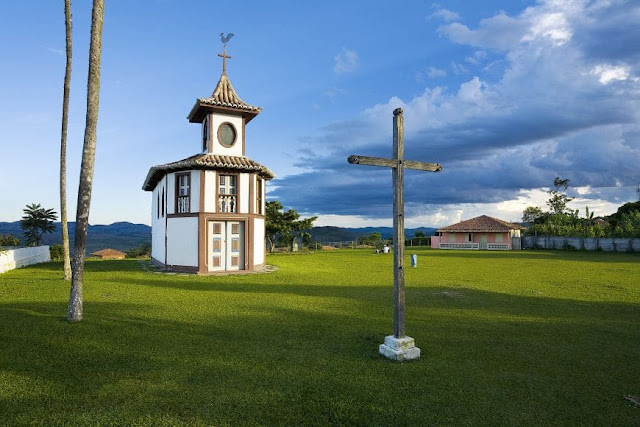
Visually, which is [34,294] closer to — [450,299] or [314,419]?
[314,419]

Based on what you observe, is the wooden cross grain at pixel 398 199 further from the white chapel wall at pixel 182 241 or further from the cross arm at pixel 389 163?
the white chapel wall at pixel 182 241

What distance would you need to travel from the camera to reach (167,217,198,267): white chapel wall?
1792 centimetres

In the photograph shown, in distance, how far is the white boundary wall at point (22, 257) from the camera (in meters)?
19.6

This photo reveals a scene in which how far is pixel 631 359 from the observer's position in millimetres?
6371

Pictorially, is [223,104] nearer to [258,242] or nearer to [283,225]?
[258,242]

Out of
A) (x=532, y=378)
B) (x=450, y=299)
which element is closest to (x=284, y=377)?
(x=532, y=378)

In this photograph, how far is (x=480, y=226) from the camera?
50938mm

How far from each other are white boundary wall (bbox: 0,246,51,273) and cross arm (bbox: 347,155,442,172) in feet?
67.2

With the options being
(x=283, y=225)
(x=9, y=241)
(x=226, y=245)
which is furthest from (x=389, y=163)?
(x=9, y=241)

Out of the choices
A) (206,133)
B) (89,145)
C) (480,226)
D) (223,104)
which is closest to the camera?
(89,145)

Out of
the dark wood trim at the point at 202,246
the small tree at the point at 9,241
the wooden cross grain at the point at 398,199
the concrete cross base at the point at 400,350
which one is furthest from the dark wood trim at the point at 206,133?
the small tree at the point at 9,241

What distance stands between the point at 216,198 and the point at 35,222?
44.1 meters

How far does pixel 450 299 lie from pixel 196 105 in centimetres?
1385

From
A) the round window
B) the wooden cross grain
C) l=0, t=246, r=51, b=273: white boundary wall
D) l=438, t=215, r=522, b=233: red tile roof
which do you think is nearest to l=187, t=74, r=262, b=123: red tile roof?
the round window
